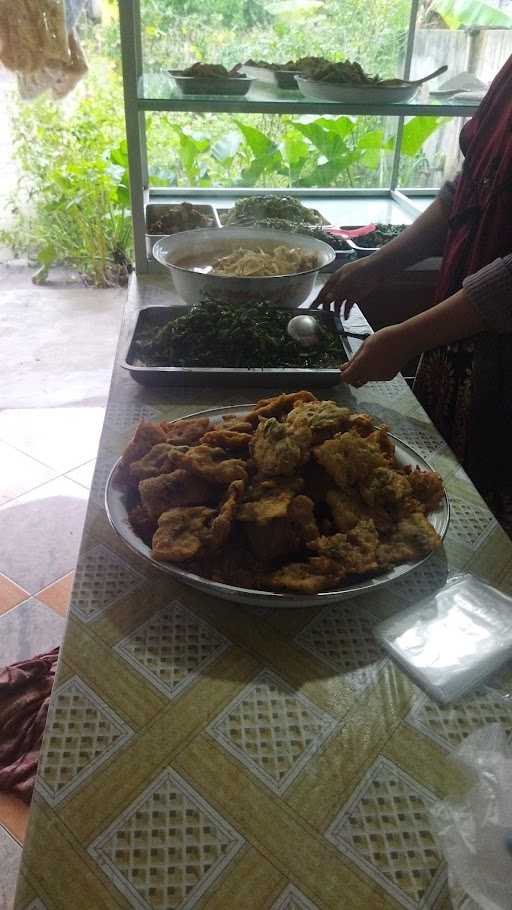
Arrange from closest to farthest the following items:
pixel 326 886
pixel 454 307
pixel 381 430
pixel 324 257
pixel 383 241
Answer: pixel 326 886, pixel 381 430, pixel 454 307, pixel 324 257, pixel 383 241

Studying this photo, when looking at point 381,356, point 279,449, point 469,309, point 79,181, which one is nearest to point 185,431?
point 279,449

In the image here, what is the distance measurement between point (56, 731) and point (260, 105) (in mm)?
1701

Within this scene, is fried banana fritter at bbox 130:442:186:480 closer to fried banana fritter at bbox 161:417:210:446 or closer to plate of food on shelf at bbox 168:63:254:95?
fried banana fritter at bbox 161:417:210:446

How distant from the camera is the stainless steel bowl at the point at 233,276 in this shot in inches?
63.7

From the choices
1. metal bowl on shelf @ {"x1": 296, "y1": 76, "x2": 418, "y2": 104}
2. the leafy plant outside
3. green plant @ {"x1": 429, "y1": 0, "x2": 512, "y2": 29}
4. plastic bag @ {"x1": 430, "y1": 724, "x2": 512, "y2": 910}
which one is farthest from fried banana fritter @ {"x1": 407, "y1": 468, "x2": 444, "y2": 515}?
green plant @ {"x1": 429, "y1": 0, "x2": 512, "y2": 29}

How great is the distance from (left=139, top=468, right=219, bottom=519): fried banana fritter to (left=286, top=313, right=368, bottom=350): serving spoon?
0.65 metres

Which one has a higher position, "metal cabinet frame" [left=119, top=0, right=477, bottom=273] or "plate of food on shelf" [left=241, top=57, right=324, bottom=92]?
"plate of food on shelf" [left=241, top=57, right=324, bottom=92]

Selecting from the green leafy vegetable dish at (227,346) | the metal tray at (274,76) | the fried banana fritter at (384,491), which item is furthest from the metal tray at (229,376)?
the metal tray at (274,76)

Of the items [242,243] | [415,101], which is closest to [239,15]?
[415,101]

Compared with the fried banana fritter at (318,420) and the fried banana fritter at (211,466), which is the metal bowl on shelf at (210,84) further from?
the fried banana fritter at (211,466)

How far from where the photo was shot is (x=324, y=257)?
1765 mm

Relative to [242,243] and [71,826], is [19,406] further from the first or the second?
[71,826]

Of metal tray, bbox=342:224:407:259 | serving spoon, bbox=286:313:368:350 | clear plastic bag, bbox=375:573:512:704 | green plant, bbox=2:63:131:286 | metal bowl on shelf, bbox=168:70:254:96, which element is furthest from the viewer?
green plant, bbox=2:63:131:286

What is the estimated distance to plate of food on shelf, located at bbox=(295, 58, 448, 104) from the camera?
1.82 metres
